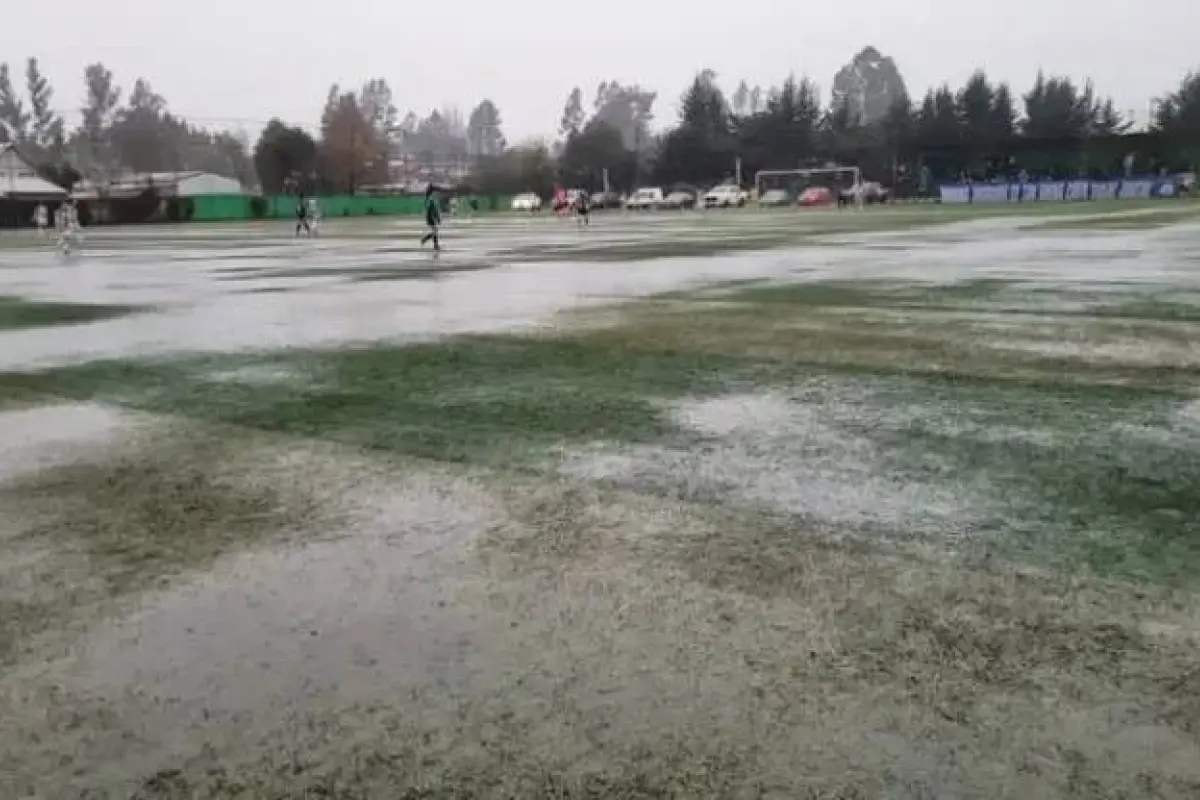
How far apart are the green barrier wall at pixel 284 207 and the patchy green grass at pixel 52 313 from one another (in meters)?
56.1

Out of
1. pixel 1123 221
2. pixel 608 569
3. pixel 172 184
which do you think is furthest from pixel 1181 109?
pixel 608 569

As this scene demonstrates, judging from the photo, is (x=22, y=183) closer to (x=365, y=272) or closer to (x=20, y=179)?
(x=20, y=179)

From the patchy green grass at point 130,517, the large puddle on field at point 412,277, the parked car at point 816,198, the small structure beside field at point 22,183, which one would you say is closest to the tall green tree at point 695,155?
the parked car at point 816,198

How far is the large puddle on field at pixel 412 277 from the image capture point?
516 inches

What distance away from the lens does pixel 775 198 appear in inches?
3295

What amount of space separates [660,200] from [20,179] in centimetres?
4916

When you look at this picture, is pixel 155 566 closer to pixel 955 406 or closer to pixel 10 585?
pixel 10 585

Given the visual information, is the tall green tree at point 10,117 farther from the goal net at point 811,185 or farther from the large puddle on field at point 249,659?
the large puddle on field at point 249,659

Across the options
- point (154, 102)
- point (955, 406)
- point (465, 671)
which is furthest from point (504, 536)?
point (154, 102)

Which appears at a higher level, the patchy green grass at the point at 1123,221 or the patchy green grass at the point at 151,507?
the patchy green grass at the point at 1123,221

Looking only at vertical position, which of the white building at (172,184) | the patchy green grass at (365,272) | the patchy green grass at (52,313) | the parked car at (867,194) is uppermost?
the white building at (172,184)

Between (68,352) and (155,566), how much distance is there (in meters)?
7.92

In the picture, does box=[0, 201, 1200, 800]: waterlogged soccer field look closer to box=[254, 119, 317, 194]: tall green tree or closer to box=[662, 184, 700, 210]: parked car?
box=[662, 184, 700, 210]: parked car

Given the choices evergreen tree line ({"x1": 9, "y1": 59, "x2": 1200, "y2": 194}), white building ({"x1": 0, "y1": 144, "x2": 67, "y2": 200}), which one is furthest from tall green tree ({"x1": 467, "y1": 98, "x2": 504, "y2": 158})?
white building ({"x1": 0, "y1": 144, "x2": 67, "y2": 200})
